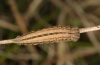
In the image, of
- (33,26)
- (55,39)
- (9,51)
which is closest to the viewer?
(55,39)

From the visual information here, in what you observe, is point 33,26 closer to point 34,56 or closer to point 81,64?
point 34,56

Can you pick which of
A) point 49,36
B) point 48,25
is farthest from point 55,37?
point 48,25

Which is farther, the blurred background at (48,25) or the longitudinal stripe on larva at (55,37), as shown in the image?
the blurred background at (48,25)

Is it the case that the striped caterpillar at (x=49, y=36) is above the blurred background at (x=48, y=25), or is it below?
below

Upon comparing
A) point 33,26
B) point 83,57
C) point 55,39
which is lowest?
point 55,39

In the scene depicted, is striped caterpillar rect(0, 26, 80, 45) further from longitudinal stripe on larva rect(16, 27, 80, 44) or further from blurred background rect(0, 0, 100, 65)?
blurred background rect(0, 0, 100, 65)

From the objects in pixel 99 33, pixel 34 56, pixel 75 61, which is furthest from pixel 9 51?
pixel 99 33

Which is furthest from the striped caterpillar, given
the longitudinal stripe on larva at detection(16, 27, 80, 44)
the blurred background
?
the blurred background

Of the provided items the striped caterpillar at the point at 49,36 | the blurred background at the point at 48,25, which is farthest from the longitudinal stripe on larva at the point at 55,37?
the blurred background at the point at 48,25

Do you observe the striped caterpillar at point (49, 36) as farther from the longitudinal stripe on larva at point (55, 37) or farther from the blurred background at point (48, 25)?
the blurred background at point (48, 25)
